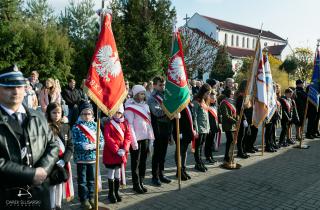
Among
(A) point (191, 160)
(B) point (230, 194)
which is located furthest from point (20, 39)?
(B) point (230, 194)

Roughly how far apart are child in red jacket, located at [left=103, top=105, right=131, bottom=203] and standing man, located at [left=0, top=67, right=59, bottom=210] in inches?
93.3

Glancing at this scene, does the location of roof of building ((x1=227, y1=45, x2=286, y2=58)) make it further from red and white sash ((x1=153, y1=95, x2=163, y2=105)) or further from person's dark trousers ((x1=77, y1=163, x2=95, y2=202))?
person's dark trousers ((x1=77, y1=163, x2=95, y2=202))

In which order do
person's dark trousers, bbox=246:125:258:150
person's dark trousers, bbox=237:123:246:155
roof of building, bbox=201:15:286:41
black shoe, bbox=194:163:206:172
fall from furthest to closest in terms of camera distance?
roof of building, bbox=201:15:286:41 < person's dark trousers, bbox=246:125:258:150 < person's dark trousers, bbox=237:123:246:155 < black shoe, bbox=194:163:206:172

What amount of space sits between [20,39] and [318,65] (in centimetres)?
2117

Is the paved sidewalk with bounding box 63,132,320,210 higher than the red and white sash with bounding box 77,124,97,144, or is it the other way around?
the red and white sash with bounding box 77,124,97,144

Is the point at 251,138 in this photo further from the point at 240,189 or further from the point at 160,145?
the point at 160,145

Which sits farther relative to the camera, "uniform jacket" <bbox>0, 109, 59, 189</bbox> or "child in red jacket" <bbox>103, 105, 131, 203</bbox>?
"child in red jacket" <bbox>103, 105, 131, 203</bbox>

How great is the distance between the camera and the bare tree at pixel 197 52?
28.9 m

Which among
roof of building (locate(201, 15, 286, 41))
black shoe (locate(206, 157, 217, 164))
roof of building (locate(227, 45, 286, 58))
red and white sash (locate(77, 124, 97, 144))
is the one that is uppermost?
roof of building (locate(201, 15, 286, 41))

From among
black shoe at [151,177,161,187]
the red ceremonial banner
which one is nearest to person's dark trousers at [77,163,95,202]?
the red ceremonial banner

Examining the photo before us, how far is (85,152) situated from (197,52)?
25448 millimetres

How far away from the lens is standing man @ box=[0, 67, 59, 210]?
2609 millimetres

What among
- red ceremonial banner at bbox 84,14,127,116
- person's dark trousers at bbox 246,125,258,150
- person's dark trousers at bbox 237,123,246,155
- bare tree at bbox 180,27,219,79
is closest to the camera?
red ceremonial banner at bbox 84,14,127,116

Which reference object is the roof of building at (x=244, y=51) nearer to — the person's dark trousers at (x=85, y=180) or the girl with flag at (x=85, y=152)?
the girl with flag at (x=85, y=152)
